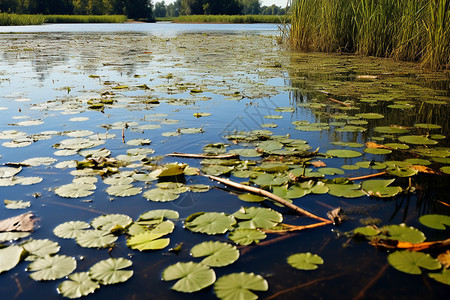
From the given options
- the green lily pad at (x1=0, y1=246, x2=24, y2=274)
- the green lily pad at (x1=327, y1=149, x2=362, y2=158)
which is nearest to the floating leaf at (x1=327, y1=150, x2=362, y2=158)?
the green lily pad at (x1=327, y1=149, x2=362, y2=158)

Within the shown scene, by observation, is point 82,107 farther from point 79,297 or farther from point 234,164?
point 79,297

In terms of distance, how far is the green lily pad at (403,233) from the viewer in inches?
46.2

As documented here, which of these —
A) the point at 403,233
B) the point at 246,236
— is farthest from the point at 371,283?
the point at 246,236

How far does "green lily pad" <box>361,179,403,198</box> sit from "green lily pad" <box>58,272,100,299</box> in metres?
1.07

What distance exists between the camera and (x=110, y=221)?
1312mm

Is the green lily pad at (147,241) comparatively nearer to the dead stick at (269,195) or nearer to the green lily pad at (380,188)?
the dead stick at (269,195)

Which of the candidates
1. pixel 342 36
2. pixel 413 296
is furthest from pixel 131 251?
pixel 342 36

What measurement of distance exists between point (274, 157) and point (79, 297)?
47.9 inches

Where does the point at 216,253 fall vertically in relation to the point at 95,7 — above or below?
below

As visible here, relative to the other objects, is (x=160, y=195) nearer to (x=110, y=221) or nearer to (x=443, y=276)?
(x=110, y=221)

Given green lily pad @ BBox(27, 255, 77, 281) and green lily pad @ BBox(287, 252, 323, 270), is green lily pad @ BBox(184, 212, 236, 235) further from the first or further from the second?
green lily pad @ BBox(27, 255, 77, 281)

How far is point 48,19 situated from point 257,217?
39.0 meters

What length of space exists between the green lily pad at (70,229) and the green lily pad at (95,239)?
23mm

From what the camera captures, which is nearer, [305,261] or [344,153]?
[305,261]
